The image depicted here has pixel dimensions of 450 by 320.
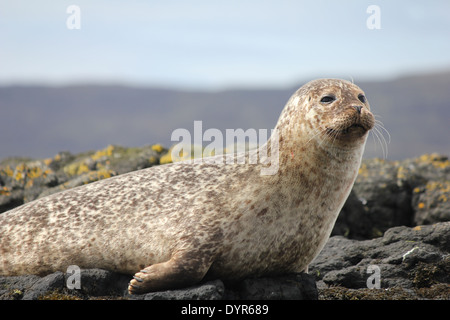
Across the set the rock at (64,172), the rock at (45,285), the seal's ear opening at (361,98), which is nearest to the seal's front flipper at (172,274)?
the rock at (45,285)

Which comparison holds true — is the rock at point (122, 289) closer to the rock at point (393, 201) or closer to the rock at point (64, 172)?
the rock at point (64, 172)

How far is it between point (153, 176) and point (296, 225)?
2.14 m

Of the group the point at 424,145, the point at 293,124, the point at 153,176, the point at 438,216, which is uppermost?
the point at 293,124

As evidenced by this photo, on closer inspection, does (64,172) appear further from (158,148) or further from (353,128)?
(353,128)

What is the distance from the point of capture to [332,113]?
6941mm

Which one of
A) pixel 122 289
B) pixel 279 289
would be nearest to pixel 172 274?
pixel 122 289

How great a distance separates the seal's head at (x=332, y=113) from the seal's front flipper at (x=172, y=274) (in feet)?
6.43

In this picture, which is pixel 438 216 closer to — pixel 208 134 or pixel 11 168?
pixel 208 134

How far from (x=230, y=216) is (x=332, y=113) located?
168 cm

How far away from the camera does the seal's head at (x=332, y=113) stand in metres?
6.81

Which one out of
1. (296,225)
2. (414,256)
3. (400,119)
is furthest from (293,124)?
(400,119)

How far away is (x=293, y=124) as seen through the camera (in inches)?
291

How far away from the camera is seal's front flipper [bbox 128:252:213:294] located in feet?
22.1

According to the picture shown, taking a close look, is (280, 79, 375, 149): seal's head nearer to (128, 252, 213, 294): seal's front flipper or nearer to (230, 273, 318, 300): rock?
(230, 273, 318, 300): rock
